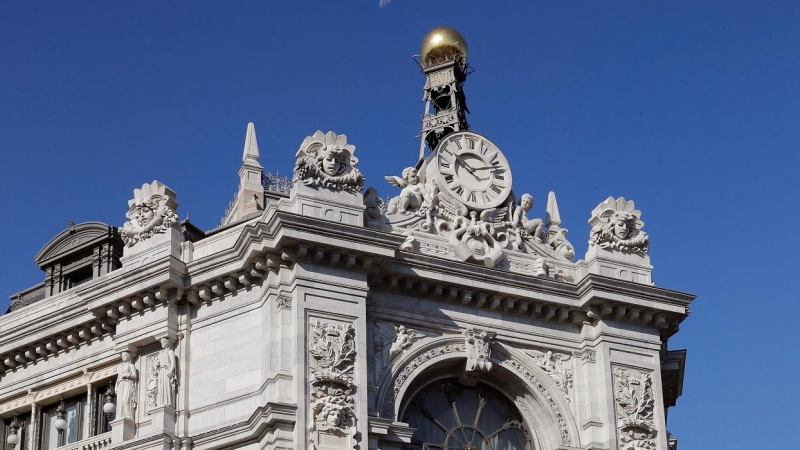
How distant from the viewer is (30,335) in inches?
1972

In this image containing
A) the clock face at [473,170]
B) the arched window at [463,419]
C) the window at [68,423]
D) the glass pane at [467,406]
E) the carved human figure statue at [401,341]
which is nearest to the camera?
the carved human figure statue at [401,341]

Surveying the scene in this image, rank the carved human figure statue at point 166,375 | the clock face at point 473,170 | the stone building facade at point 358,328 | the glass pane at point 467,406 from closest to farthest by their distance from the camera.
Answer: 1. the stone building facade at point 358,328
2. the carved human figure statue at point 166,375
3. the glass pane at point 467,406
4. the clock face at point 473,170

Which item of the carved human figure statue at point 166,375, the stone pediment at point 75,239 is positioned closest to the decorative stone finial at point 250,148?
the stone pediment at point 75,239

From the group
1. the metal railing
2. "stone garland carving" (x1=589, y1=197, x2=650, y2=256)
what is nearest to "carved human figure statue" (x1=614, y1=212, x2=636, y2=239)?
"stone garland carving" (x1=589, y1=197, x2=650, y2=256)

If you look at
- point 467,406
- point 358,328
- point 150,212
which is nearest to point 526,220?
point 467,406

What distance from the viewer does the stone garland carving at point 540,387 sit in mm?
47750

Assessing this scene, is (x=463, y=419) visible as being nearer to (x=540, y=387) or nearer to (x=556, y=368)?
(x=540, y=387)

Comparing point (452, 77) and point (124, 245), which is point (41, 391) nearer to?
point (124, 245)

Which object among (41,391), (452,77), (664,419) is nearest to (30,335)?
(41,391)

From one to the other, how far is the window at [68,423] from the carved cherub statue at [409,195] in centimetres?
1006

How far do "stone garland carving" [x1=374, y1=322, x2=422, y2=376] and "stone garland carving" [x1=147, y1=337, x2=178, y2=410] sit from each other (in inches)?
207

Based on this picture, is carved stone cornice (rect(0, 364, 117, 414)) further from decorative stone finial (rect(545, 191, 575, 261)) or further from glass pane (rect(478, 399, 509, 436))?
decorative stone finial (rect(545, 191, 575, 261))

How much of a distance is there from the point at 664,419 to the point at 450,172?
8918 mm

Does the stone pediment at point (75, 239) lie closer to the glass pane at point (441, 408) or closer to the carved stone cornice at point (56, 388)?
the carved stone cornice at point (56, 388)
